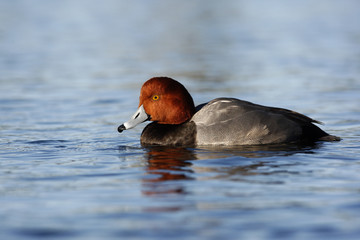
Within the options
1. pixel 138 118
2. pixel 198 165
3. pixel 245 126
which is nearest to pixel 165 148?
pixel 138 118

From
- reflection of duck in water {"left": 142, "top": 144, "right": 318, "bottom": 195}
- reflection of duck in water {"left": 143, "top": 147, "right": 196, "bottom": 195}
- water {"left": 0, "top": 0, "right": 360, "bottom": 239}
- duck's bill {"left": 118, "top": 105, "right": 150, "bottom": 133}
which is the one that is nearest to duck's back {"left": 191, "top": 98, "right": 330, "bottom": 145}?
reflection of duck in water {"left": 142, "top": 144, "right": 318, "bottom": 195}

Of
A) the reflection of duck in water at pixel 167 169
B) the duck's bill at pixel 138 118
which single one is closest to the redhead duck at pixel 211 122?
the duck's bill at pixel 138 118

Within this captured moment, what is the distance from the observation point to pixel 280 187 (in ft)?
19.8

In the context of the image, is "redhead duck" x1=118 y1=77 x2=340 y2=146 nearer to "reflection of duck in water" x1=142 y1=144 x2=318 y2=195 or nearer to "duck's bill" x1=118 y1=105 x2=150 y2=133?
"duck's bill" x1=118 y1=105 x2=150 y2=133

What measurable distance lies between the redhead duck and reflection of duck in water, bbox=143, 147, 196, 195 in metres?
0.31

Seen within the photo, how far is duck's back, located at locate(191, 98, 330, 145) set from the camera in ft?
27.3

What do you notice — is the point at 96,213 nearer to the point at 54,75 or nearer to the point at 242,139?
the point at 242,139

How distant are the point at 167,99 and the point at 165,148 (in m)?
0.70

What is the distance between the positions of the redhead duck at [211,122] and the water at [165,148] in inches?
10.0

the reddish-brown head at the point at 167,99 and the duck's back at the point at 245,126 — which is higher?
the reddish-brown head at the point at 167,99

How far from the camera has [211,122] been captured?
8.36m

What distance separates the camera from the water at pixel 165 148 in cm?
510

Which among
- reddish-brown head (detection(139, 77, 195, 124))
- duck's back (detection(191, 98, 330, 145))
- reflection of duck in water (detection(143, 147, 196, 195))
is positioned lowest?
reflection of duck in water (detection(143, 147, 196, 195))

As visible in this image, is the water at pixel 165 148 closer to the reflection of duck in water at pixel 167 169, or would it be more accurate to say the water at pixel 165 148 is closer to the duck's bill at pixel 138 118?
the reflection of duck in water at pixel 167 169
